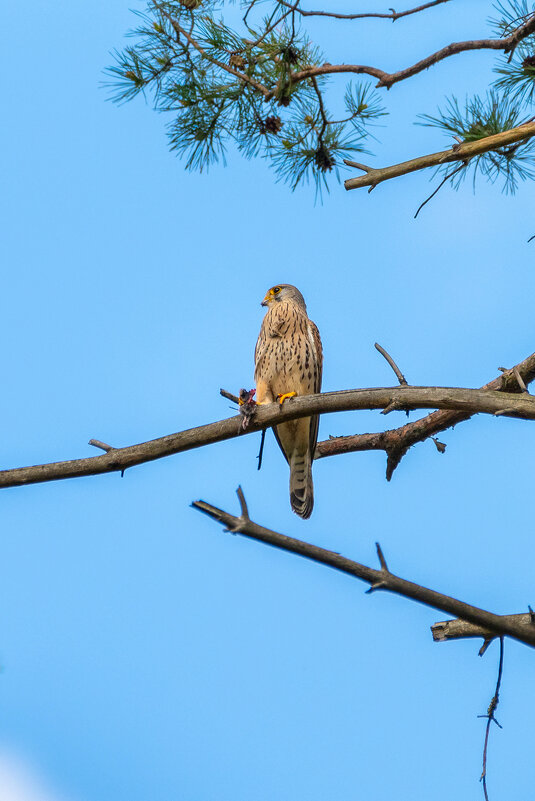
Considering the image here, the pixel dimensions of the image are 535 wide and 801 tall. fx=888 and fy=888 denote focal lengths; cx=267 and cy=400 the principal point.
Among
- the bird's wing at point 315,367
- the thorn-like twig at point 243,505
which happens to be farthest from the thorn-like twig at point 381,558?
the bird's wing at point 315,367

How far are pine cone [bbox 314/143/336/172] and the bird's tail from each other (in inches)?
67.0

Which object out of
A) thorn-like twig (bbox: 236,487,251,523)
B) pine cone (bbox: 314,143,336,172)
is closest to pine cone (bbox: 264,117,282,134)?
pine cone (bbox: 314,143,336,172)

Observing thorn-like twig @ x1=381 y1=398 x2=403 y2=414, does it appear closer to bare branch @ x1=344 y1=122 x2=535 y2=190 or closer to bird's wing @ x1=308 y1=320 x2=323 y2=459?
bare branch @ x1=344 y1=122 x2=535 y2=190

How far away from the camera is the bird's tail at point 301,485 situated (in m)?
5.15

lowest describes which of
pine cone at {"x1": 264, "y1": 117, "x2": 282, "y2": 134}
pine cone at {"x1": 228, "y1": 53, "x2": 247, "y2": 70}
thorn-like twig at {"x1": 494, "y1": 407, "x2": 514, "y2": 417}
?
thorn-like twig at {"x1": 494, "y1": 407, "x2": 514, "y2": 417}

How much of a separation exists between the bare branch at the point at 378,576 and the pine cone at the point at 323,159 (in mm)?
2548

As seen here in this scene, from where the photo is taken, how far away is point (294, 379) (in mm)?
5113

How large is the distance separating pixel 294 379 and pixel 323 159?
133 cm

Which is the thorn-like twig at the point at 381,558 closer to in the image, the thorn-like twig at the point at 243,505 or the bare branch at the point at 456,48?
the thorn-like twig at the point at 243,505

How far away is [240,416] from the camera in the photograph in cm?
351

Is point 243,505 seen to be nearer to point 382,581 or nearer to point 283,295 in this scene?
point 382,581

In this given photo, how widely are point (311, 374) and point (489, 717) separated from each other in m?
2.71

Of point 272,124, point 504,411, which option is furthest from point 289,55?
point 504,411

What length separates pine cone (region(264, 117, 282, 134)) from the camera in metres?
4.21
